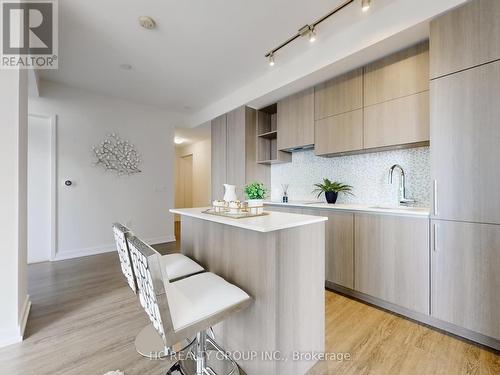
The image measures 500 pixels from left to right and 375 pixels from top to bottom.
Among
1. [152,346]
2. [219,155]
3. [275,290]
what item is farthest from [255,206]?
[219,155]

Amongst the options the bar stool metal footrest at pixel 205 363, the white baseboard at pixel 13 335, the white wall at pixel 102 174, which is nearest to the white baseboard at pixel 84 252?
the white wall at pixel 102 174

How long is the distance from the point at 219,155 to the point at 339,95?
226 cm

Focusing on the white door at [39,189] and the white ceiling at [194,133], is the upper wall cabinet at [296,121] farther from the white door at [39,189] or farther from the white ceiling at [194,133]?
the white door at [39,189]

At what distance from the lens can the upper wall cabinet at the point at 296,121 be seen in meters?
2.91

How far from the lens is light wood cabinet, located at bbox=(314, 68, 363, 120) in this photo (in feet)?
8.00

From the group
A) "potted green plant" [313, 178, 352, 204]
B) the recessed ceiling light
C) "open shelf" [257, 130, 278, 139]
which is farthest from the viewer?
"open shelf" [257, 130, 278, 139]

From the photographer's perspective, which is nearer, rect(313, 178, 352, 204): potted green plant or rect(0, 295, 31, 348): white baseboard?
rect(0, 295, 31, 348): white baseboard

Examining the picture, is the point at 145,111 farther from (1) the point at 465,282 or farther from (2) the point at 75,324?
(1) the point at 465,282

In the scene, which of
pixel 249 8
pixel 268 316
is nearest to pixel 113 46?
pixel 249 8

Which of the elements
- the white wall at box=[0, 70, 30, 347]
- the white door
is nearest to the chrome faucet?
the white wall at box=[0, 70, 30, 347]

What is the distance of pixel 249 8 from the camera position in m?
2.06

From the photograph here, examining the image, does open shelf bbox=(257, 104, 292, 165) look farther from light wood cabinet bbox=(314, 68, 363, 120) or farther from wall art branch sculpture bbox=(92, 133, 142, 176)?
wall art branch sculpture bbox=(92, 133, 142, 176)

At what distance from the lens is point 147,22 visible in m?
2.21

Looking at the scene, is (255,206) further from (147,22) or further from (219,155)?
(219,155)
